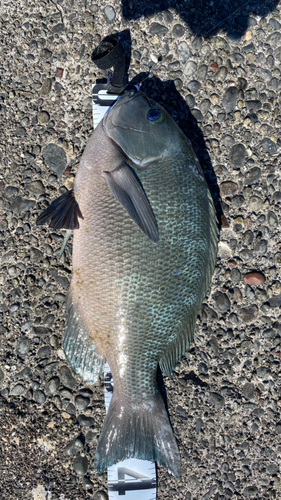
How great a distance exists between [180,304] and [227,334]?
55 centimetres

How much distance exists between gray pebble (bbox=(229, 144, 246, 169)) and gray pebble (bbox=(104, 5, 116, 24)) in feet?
3.64

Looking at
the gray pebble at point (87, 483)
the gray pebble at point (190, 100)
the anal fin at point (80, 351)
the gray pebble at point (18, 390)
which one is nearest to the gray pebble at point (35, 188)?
the anal fin at point (80, 351)

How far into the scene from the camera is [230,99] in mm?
2285

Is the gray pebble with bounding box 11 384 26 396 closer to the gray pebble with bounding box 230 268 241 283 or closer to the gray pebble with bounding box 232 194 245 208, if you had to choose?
the gray pebble with bounding box 230 268 241 283

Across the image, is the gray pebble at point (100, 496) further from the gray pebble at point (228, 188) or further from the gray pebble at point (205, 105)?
the gray pebble at point (205, 105)

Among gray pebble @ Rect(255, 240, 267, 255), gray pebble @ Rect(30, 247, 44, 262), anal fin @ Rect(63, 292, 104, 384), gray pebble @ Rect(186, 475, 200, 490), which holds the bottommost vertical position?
gray pebble @ Rect(186, 475, 200, 490)

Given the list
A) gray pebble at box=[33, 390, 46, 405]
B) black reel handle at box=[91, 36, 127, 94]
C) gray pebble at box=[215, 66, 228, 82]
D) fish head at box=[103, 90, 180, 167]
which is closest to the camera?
fish head at box=[103, 90, 180, 167]

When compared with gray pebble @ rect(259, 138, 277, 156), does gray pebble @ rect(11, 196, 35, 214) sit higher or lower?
lower

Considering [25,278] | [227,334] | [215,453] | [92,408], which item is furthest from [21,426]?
[227,334]

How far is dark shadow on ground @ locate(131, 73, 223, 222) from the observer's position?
7.43 ft

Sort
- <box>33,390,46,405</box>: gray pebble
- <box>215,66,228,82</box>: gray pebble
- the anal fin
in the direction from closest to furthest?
the anal fin < <box>33,390,46,405</box>: gray pebble < <box>215,66,228,82</box>: gray pebble

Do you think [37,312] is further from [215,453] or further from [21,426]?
[215,453]

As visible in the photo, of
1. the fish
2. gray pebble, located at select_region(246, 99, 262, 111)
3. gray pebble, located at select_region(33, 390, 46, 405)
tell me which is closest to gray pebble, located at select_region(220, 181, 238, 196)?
the fish

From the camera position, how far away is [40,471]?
7.06ft
